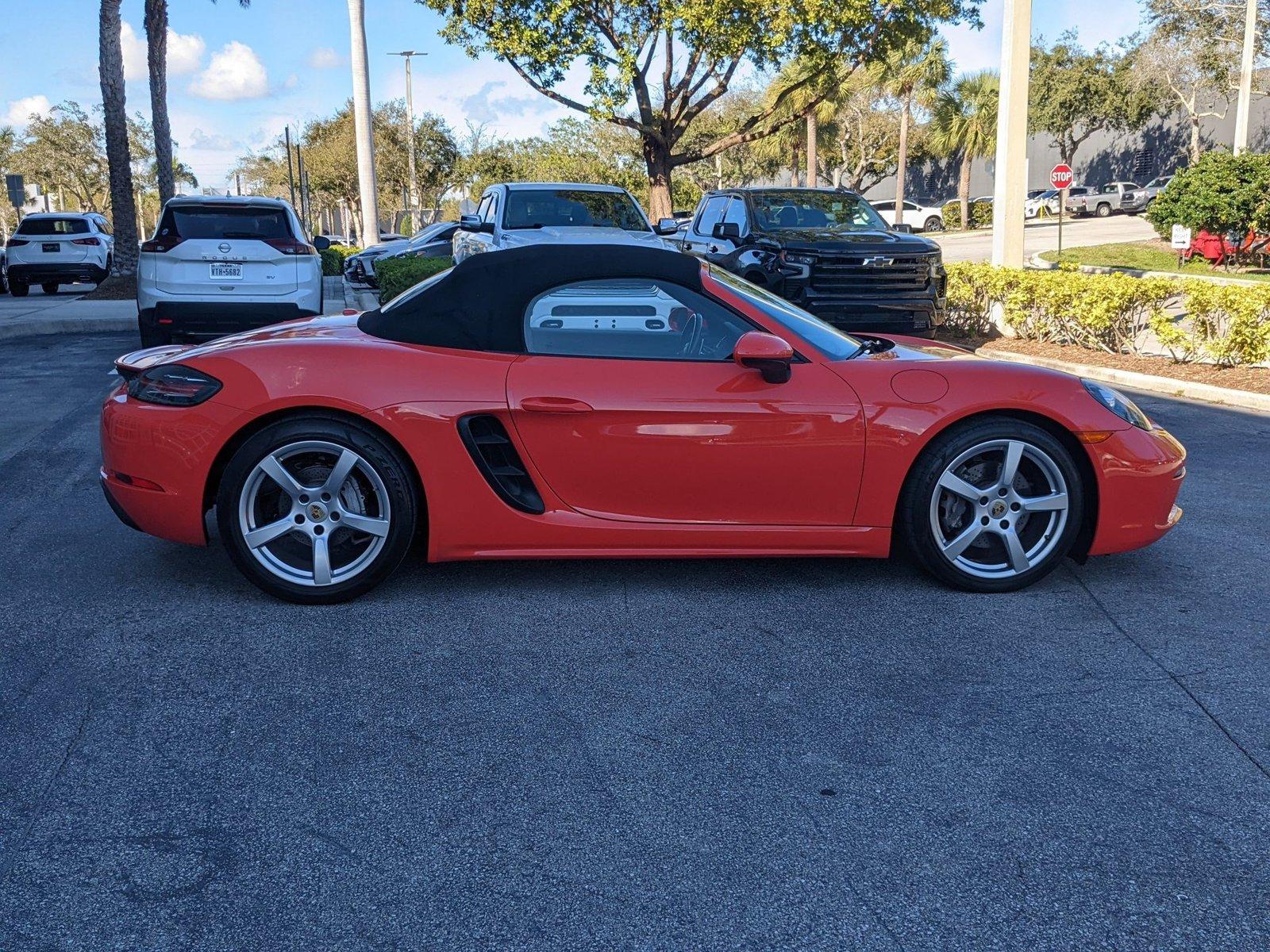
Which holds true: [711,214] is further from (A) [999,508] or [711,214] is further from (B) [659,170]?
(B) [659,170]

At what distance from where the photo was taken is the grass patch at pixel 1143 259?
23094mm

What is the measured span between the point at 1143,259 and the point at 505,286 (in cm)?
2515

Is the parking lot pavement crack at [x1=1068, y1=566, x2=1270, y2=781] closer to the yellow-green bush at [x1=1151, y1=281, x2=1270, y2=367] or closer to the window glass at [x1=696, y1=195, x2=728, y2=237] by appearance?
the yellow-green bush at [x1=1151, y1=281, x2=1270, y2=367]

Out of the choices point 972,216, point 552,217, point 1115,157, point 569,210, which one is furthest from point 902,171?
point 552,217

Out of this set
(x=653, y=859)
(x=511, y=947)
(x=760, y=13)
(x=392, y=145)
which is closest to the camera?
(x=511, y=947)

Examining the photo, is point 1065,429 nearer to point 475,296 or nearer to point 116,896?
point 475,296

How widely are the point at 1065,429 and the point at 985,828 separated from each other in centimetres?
226

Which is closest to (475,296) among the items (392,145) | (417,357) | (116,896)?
(417,357)

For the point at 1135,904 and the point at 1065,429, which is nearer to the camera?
the point at 1135,904

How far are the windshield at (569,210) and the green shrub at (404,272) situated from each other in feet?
5.32

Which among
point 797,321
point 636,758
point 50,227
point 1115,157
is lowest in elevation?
point 636,758

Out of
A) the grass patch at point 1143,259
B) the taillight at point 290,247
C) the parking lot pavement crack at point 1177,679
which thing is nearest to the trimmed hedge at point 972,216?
the grass patch at point 1143,259

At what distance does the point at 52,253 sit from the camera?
81.8 ft

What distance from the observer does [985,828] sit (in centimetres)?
304
